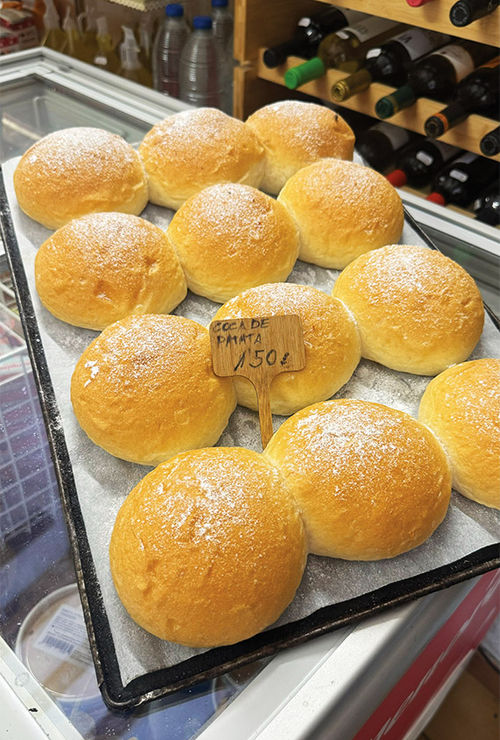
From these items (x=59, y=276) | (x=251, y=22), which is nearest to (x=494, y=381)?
(x=59, y=276)

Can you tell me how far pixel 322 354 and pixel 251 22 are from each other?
4.12 ft

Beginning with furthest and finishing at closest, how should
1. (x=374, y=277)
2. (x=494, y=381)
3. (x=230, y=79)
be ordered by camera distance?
(x=230, y=79)
(x=374, y=277)
(x=494, y=381)

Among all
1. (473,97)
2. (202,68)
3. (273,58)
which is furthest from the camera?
(202,68)

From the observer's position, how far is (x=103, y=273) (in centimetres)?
105

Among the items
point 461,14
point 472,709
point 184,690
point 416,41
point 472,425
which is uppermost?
point 461,14

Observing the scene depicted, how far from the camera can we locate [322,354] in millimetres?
958

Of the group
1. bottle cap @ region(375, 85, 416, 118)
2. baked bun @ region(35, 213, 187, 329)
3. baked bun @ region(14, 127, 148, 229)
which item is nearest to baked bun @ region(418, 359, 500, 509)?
baked bun @ region(35, 213, 187, 329)

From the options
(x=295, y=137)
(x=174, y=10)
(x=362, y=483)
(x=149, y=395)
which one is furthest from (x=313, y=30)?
(x=362, y=483)

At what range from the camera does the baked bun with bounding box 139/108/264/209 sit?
1.30 metres

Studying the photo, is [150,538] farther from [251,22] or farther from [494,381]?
[251,22]

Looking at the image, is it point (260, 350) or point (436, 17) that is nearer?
point (260, 350)

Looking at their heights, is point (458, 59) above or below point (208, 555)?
above

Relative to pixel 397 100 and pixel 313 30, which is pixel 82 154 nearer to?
pixel 397 100

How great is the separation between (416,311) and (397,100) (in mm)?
817
